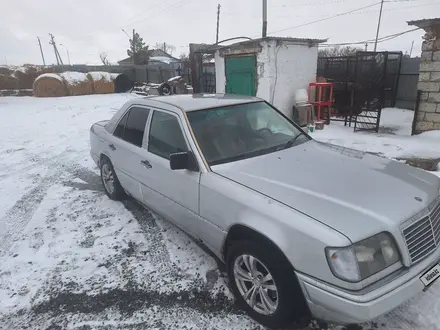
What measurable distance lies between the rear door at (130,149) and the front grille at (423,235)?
267 cm

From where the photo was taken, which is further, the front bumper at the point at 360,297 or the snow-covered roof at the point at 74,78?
the snow-covered roof at the point at 74,78

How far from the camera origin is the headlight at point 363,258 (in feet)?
6.15

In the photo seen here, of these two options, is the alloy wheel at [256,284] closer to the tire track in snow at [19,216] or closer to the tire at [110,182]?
the tire at [110,182]

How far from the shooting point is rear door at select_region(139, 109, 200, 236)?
2.94 m

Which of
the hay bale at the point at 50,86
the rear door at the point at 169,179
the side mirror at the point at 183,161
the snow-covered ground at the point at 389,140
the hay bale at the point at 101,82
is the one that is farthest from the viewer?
the hay bale at the point at 101,82

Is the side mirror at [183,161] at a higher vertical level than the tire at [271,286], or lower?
higher

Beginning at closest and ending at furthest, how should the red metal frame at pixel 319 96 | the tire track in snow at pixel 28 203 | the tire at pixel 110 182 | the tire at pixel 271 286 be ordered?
the tire at pixel 271 286 < the tire track in snow at pixel 28 203 < the tire at pixel 110 182 < the red metal frame at pixel 319 96

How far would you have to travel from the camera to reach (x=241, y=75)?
1071 cm

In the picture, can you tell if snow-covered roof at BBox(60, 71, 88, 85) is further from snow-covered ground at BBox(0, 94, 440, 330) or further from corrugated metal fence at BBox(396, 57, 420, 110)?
corrugated metal fence at BBox(396, 57, 420, 110)

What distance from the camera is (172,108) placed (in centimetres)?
339

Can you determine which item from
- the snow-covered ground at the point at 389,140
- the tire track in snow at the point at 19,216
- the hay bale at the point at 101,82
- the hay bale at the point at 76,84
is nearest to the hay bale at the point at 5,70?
the hay bale at the point at 76,84

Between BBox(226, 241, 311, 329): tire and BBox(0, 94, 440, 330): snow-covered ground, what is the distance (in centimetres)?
17

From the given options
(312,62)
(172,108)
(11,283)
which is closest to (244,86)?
(312,62)

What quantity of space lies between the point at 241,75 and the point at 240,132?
7.93 m
